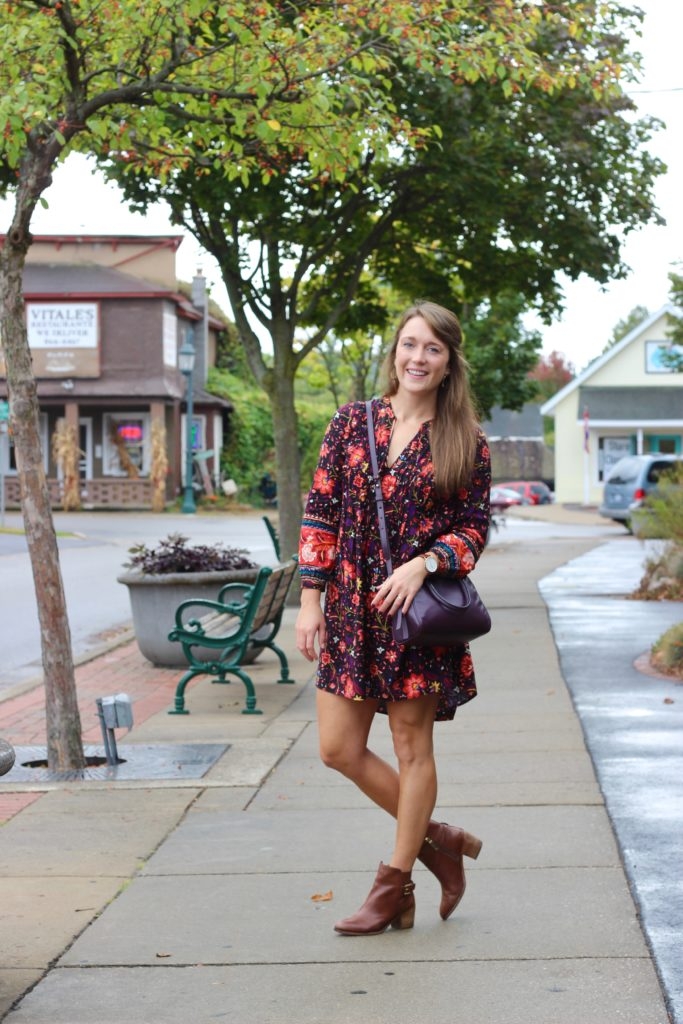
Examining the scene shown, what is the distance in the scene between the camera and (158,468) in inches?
1797

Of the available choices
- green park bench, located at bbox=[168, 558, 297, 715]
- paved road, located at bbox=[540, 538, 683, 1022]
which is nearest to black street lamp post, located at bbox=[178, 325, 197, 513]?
paved road, located at bbox=[540, 538, 683, 1022]

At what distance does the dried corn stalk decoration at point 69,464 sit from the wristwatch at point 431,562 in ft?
138

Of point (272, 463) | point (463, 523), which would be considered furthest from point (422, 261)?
point (272, 463)

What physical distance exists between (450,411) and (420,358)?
0.19 m

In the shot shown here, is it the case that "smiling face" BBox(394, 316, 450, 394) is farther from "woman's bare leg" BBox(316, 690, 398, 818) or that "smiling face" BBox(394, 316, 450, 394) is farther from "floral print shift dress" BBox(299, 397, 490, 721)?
"woman's bare leg" BBox(316, 690, 398, 818)

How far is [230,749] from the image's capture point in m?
8.34

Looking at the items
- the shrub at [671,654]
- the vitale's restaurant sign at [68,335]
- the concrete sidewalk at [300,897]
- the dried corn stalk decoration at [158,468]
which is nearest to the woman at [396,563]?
the concrete sidewalk at [300,897]

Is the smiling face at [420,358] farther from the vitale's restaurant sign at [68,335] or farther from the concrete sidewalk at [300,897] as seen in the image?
the vitale's restaurant sign at [68,335]

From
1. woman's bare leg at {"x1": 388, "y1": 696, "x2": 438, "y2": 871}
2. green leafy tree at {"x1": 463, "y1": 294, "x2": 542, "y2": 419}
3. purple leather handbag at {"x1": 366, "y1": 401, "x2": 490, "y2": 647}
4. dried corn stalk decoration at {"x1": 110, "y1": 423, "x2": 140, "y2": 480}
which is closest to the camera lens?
purple leather handbag at {"x1": 366, "y1": 401, "x2": 490, "y2": 647}

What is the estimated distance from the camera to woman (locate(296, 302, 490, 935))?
4820 millimetres

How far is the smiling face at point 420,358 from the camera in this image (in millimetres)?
4941

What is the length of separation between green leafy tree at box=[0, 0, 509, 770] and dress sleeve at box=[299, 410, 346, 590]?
3.15 m

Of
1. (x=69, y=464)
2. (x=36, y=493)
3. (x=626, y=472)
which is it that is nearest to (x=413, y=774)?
(x=36, y=493)

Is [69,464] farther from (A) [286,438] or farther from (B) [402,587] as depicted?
(B) [402,587]
